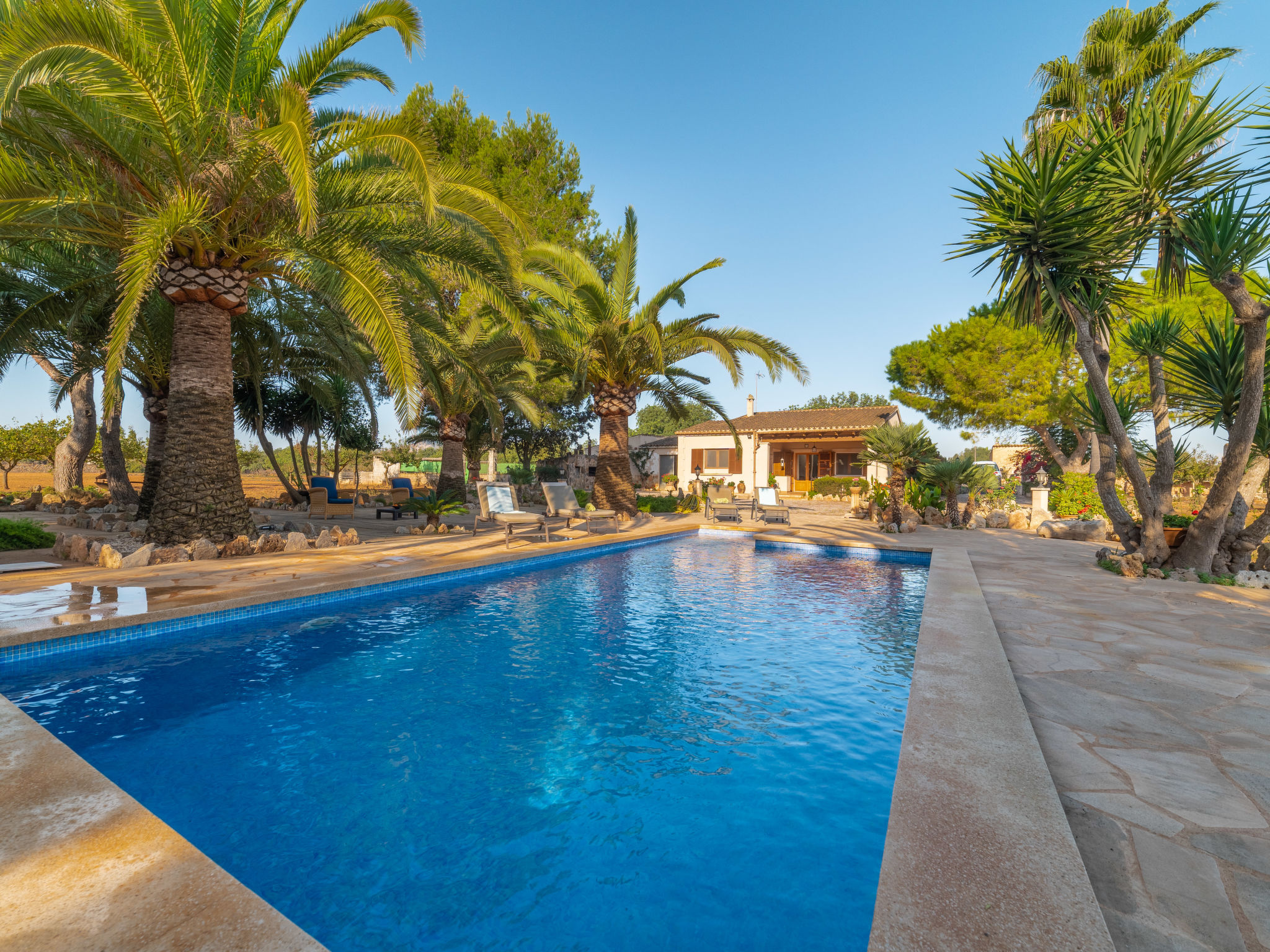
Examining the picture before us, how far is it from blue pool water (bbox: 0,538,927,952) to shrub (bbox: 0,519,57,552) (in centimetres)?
563

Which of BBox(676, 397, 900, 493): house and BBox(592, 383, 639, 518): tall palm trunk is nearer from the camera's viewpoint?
BBox(592, 383, 639, 518): tall palm trunk

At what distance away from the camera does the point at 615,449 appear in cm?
1534

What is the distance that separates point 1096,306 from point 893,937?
31.0ft

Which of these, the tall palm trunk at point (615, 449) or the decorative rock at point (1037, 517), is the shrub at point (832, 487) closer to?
the decorative rock at point (1037, 517)

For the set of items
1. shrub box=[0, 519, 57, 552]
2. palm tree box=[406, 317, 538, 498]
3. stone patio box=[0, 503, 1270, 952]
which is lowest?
stone patio box=[0, 503, 1270, 952]

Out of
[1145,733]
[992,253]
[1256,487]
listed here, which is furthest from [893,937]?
[1256,487]

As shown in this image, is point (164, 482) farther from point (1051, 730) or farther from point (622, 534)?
point (1051, 730)

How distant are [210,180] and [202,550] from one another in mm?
4596

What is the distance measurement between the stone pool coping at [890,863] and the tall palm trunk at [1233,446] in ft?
22.4

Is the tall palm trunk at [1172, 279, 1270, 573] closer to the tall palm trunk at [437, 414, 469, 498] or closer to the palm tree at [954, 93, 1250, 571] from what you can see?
the palm tree at [954, 93, 1250, 571]

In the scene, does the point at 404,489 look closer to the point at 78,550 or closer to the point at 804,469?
the point at 78,550

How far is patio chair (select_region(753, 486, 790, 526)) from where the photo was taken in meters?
15.0

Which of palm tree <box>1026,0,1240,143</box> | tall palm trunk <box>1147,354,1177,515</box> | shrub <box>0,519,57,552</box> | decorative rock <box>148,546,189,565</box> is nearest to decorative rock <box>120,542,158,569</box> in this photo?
decorative rock <box>148,546,189,565</box>

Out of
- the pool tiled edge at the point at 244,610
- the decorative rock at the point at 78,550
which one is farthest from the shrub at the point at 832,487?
the decorative rock at the point at 78,550
